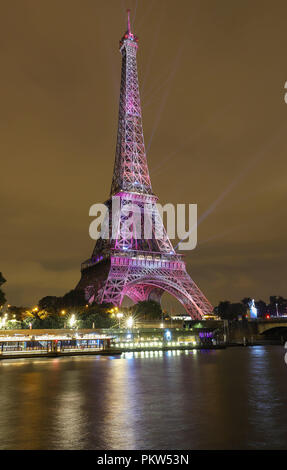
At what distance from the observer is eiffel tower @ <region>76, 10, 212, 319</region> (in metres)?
77.1

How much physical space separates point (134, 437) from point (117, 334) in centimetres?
5480

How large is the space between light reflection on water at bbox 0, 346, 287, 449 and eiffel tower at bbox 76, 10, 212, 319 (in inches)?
1864

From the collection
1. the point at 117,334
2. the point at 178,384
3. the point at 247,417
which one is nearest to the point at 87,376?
the point at 178,384

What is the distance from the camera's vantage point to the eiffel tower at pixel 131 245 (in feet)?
253

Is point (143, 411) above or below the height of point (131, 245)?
below

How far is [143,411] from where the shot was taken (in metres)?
17.0

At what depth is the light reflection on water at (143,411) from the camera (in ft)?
42.0

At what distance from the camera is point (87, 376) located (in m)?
29.0

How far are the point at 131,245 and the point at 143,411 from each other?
6584cm

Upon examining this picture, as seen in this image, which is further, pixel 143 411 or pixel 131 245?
pixel 131 245

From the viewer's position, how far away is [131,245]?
8262 cm

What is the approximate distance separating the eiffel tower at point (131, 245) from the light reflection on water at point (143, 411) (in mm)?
47345

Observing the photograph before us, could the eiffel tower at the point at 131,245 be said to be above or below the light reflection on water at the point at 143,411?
above

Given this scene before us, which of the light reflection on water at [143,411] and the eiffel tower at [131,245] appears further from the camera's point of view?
the eiffel tower at [131,245]
